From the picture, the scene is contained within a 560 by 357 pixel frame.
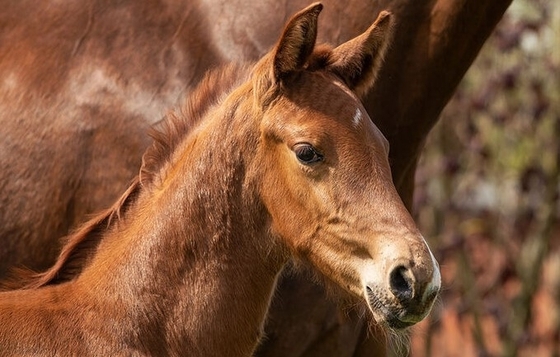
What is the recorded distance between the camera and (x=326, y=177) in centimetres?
441

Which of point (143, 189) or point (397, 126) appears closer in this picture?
point (143, 189)

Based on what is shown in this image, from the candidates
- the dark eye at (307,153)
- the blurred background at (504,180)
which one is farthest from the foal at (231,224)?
the blurred background at (504,180)

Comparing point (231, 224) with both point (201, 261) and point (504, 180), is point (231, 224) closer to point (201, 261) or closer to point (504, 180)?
point (201, 261)

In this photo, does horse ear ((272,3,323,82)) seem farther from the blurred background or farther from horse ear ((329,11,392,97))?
the blurred background

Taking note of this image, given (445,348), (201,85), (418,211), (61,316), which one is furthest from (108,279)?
(445,348)

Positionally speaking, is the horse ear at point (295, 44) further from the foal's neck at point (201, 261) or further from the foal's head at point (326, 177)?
the foal's neck at point (201, 261)

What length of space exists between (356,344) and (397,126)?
93 cm

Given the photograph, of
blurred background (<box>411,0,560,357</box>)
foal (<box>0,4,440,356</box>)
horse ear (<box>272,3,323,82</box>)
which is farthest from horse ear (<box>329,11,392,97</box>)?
blurred background (<box>411,0,560,357</box>)

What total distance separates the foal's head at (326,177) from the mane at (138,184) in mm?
240

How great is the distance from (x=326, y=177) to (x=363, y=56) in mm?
560

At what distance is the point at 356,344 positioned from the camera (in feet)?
18.6

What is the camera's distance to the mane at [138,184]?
4656 millimetres

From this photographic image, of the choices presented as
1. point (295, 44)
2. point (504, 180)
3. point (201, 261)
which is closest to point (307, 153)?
point (295, 44)

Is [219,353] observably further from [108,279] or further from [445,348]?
[445,348]
